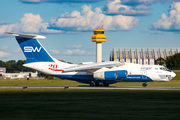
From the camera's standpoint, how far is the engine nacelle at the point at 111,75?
1465 inches

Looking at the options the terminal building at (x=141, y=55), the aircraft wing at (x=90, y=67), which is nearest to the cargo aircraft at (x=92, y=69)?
the aircraft wing at (x=90, y=67)

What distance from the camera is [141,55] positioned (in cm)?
16625

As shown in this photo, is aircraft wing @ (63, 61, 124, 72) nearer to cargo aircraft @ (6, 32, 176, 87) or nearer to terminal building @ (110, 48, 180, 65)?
cargo aircraft @ (6, 32, 176, 87)

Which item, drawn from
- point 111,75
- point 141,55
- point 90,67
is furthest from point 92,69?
point 141,55

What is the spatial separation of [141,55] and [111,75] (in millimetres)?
132119

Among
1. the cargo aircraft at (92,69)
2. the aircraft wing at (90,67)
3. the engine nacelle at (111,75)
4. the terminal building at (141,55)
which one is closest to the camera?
the engine nacelle at (111,75)

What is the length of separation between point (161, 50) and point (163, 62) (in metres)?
54.7

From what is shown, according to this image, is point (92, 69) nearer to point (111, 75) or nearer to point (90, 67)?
point (90, 67)

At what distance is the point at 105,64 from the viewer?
38.5 meters

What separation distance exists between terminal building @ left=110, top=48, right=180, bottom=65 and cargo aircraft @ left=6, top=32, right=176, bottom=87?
119m

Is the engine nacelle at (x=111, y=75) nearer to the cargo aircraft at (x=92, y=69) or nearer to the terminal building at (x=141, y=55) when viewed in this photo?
the cargo aircraft at (x=92, y=69)

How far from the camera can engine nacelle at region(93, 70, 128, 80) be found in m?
37.2

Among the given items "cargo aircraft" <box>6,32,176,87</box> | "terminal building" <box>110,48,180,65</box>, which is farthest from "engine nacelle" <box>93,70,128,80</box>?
"terminal building" <box>110,48,180,65</box>

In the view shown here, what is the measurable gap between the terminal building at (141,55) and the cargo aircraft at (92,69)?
119 m
